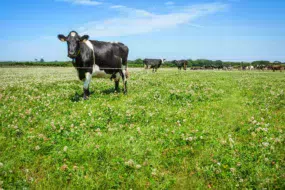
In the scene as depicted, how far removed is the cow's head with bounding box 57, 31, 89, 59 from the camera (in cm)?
1162

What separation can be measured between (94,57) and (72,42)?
1797 millimetres

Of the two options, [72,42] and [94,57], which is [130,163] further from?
[94,57]

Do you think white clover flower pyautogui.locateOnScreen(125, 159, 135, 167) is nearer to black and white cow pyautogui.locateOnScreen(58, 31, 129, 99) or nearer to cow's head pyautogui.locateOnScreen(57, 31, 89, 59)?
black and white cow pyautogui.locateOnScreen(58, 31, 129, 99)

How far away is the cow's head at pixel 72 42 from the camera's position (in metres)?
11.6

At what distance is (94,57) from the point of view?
13.2 meters

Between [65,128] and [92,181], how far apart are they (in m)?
2.84

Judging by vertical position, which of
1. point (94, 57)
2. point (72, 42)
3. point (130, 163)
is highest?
point (72, 42)

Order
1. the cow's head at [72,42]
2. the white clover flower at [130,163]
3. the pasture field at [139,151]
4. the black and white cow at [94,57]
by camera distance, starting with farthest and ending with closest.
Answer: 1. the black and white cow at [94,57]
2. the cow's head at [72,42]
3. the white clover flower at [130,163]
4. the pasture field at [139,151]

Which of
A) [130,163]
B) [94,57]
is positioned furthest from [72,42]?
[130,163]

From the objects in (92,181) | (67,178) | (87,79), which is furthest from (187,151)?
(87,79)

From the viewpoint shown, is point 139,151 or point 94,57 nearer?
point 139,151

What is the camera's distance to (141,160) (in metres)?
5.43

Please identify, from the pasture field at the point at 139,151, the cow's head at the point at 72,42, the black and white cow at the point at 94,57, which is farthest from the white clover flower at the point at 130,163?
the cow's head at the point at 72,42

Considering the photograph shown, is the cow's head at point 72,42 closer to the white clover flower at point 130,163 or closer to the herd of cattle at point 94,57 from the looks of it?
the herd of cattle at point 94,57
